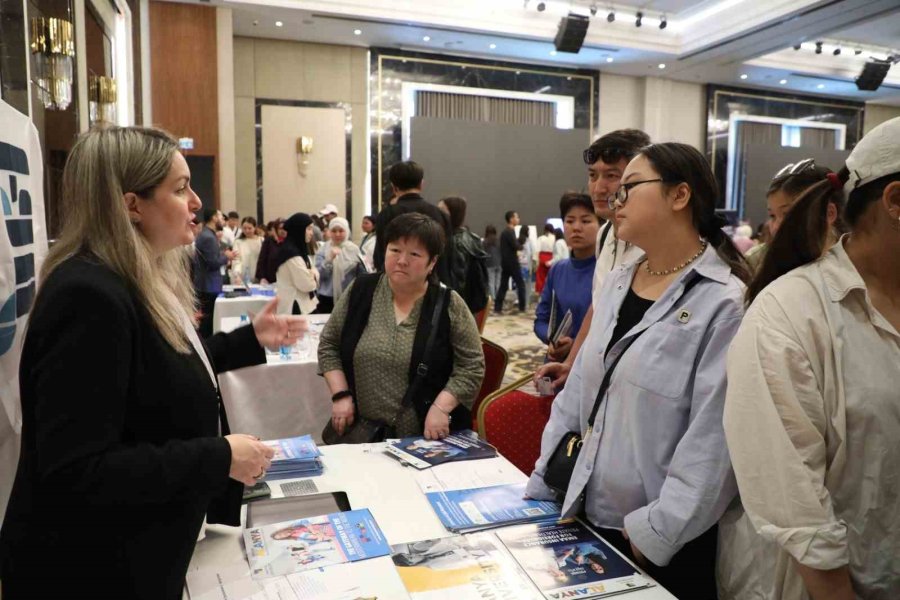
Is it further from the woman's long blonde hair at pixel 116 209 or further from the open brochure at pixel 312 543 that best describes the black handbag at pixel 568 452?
the woman's long blonde hair at pixel 116 209

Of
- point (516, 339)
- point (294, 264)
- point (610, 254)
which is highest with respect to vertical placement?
point (610, 254)

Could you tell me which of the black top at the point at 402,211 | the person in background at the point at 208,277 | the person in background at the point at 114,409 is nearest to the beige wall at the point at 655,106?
the person in background at the point at 208,277

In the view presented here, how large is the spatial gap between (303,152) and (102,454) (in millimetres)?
11451

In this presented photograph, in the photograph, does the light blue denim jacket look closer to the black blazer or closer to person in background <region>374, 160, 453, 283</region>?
the black blazer

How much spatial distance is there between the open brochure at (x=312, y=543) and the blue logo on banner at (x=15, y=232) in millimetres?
821

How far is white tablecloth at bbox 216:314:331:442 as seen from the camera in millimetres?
3141

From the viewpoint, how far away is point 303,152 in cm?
1195

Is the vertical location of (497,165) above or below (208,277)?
above

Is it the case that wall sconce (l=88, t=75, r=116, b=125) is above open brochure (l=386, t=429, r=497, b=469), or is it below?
above

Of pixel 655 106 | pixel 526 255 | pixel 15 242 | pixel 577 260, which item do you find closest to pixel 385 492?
pixel 15 242

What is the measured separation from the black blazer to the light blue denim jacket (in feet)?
2.83

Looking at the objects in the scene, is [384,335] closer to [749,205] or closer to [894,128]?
[894,128]

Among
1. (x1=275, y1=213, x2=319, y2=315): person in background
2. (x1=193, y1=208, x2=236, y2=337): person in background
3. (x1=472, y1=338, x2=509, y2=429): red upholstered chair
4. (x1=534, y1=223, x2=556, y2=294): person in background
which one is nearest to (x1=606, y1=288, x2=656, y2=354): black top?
(x1=472, y1=338, x2=509, y2=429): red upholstered chair

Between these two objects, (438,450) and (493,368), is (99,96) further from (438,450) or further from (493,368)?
(438,450)
